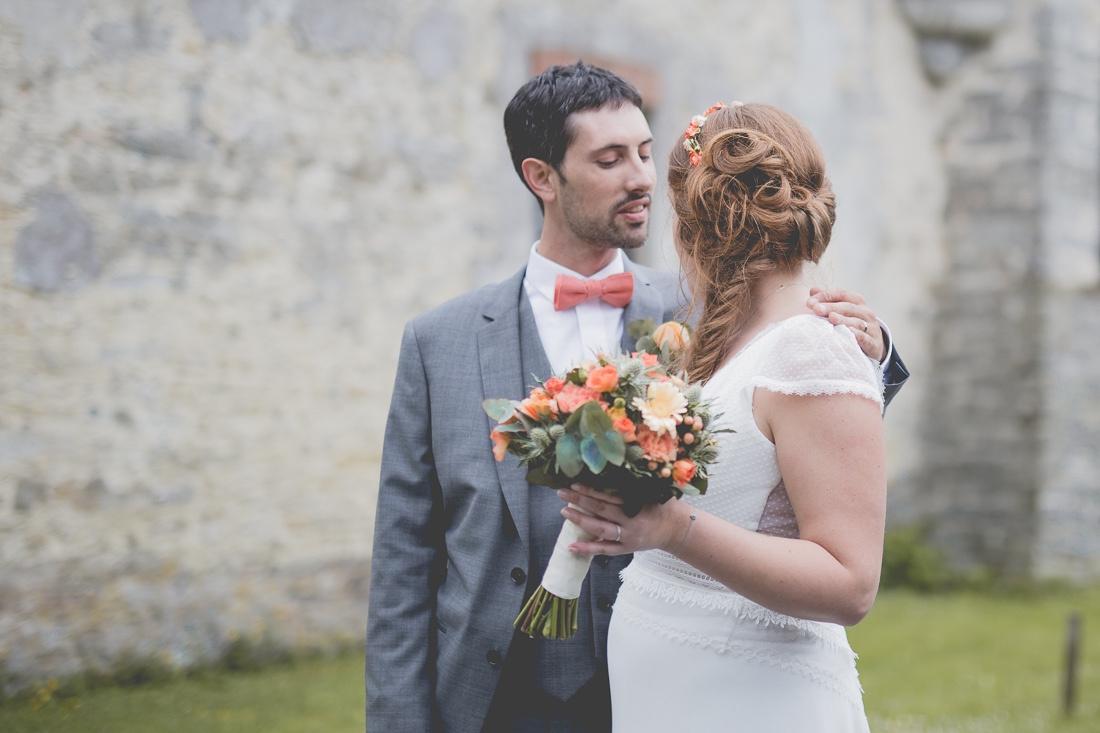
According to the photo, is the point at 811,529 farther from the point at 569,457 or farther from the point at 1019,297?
the point at 1019,297

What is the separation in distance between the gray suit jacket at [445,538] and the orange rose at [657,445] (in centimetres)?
68

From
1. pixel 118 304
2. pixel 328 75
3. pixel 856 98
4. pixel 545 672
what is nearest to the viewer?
pixel 545 672

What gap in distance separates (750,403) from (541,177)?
119cm

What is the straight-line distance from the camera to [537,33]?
659 cm

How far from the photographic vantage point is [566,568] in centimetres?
208

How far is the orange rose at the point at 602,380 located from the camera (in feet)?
6.25

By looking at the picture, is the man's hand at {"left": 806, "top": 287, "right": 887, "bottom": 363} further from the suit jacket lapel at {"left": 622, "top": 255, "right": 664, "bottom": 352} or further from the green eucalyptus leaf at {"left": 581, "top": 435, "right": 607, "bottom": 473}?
the suit jacket lapel at {"left": 622, "top": 255, "right": 664, "bottom": 352}

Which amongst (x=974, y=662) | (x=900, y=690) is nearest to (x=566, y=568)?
(x=900, y=690)

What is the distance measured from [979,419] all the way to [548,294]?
7.11 m

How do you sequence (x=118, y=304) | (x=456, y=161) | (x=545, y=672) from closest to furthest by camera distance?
1. (x=545, y=672)
2. (x=118, y=304)
3. (x=456, y=161)

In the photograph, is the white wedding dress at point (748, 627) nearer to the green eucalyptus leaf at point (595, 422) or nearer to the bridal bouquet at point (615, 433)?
the bridal bouquet at point (615, 433)

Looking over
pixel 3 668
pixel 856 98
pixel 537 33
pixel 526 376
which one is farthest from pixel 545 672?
pixel 856 98

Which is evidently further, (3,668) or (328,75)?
(328,75)

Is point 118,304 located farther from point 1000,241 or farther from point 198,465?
point 1000,241
